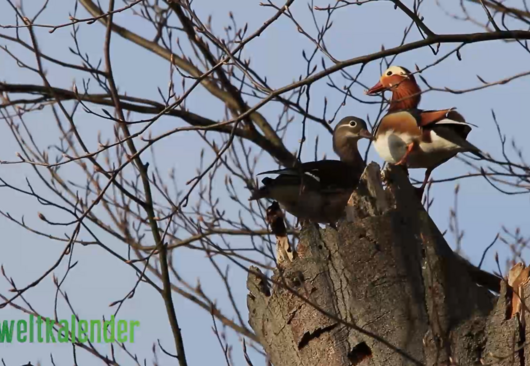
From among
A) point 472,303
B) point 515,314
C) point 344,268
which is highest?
point 344,268

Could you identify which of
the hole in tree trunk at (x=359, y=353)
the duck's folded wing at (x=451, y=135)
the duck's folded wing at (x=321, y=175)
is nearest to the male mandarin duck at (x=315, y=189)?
the duck's folded wing at (x=321, y=175)

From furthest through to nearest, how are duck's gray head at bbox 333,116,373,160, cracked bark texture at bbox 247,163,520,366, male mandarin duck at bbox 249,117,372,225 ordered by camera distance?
1. duck's gray head at bbox 333,116,373,160
2. male mandarin duck at bbox 249,117,372,225
3. cracked bark texture at bbox 247,163,520,366

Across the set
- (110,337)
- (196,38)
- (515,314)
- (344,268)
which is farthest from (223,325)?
(515,314)

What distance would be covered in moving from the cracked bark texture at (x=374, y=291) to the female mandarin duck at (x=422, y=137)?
1.53m

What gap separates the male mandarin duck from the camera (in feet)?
20.5

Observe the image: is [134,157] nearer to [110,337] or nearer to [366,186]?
[366,186]

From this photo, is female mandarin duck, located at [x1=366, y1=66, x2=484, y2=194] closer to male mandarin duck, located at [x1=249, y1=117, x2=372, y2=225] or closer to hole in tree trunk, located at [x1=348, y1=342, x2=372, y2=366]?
male mandarin duck, located at [x1=249, y1=117, x2=372, y2=225]

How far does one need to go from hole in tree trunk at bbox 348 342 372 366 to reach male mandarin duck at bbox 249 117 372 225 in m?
2.11

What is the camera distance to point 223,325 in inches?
265

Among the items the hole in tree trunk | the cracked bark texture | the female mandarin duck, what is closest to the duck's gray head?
the female mandarin duck

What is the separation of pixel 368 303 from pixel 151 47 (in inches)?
161

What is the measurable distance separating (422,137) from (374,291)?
204cm

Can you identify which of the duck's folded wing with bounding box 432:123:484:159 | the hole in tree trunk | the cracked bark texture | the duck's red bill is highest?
the duck's red bill

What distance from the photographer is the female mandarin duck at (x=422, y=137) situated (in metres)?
5.79
